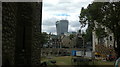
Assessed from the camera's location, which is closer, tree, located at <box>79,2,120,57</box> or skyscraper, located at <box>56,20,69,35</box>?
tree, located at <box>79,2,120,57</box>

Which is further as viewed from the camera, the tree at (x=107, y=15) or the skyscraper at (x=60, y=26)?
the skyscraper at (x=60, y=26)

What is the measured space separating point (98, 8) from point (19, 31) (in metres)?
12.5

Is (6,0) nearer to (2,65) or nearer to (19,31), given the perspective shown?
(2,65)

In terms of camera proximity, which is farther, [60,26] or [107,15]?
[60,26]

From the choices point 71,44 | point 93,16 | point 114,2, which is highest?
point 114,2

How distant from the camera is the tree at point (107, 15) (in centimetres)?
1781

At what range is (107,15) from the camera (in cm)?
1850

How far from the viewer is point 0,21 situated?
16.6ft

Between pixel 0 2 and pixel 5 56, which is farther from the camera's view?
pixel 5 56

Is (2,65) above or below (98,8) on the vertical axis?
below

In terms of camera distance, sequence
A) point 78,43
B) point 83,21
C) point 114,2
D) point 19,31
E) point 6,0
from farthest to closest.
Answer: point 78,43, point 83,21, point 114,2, point 19,31, point 6,0

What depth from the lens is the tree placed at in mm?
17812

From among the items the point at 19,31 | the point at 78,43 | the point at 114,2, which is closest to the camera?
the point at 19,31

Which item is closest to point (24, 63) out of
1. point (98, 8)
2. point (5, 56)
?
point (5, 56)
